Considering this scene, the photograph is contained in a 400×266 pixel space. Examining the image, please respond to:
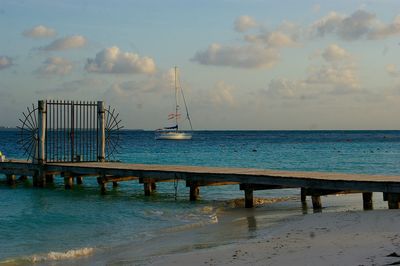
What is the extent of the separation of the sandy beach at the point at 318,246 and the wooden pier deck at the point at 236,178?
213 centimetres

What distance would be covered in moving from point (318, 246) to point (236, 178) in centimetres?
→ 933

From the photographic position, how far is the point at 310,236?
1317 cm

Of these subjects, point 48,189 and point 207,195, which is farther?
point 48,189

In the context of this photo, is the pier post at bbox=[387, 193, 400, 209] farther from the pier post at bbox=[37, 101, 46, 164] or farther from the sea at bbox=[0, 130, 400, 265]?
the pier post at bbox=[37, 101, 46, 164]

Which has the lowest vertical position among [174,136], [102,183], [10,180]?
[10,180]

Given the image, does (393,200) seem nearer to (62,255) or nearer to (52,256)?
(62,255)

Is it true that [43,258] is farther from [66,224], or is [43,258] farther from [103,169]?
[103,169]

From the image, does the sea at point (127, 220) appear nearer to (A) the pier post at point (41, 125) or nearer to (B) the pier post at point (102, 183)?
(B) the pier post at point (102, 183)

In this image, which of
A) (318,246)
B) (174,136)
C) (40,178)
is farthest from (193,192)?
(174,136)

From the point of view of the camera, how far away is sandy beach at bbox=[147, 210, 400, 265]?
399 inches

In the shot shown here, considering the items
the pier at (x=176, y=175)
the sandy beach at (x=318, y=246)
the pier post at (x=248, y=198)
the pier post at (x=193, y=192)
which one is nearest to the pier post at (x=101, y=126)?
the pier at (x=176, y=175)

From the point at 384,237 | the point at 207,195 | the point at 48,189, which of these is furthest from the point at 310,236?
the point at 48,189

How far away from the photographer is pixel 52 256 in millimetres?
13211

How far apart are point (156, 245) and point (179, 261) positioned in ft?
9.39
